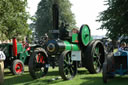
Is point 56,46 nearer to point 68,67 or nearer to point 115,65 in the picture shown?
point 68,67

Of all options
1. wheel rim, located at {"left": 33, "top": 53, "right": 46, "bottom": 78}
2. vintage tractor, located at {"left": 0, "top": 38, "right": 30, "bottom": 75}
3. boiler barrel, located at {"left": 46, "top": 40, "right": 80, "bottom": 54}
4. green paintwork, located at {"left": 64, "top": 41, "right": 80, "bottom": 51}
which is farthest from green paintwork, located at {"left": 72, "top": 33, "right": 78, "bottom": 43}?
vintage tractor, located at {"left": 0, "top": 38, "right": 30, "bottom": 75}

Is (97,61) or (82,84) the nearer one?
(82,84)

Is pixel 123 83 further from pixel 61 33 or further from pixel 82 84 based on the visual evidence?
pixel 61 33

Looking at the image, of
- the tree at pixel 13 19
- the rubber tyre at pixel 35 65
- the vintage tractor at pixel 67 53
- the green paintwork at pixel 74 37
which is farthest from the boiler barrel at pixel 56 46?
the tree at pixel 13 19

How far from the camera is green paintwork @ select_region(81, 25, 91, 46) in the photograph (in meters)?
9.21

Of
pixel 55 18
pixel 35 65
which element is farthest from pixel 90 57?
pixel 35 65

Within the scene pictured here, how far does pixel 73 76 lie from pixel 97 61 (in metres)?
2.07

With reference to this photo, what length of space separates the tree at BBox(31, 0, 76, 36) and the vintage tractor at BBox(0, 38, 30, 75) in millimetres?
27422

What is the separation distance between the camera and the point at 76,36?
9.10m

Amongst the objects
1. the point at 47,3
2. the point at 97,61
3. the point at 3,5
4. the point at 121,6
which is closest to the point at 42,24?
the point at 47,3

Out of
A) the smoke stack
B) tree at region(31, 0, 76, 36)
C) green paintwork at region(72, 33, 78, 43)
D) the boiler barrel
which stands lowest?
the boiler barrel

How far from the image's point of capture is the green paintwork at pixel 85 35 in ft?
30.2

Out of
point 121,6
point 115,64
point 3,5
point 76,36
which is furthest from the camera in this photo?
point 3,5

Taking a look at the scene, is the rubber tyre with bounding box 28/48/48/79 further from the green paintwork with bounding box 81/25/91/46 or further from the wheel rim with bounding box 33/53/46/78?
the green paintwork with bounding box 81/25/91/46
